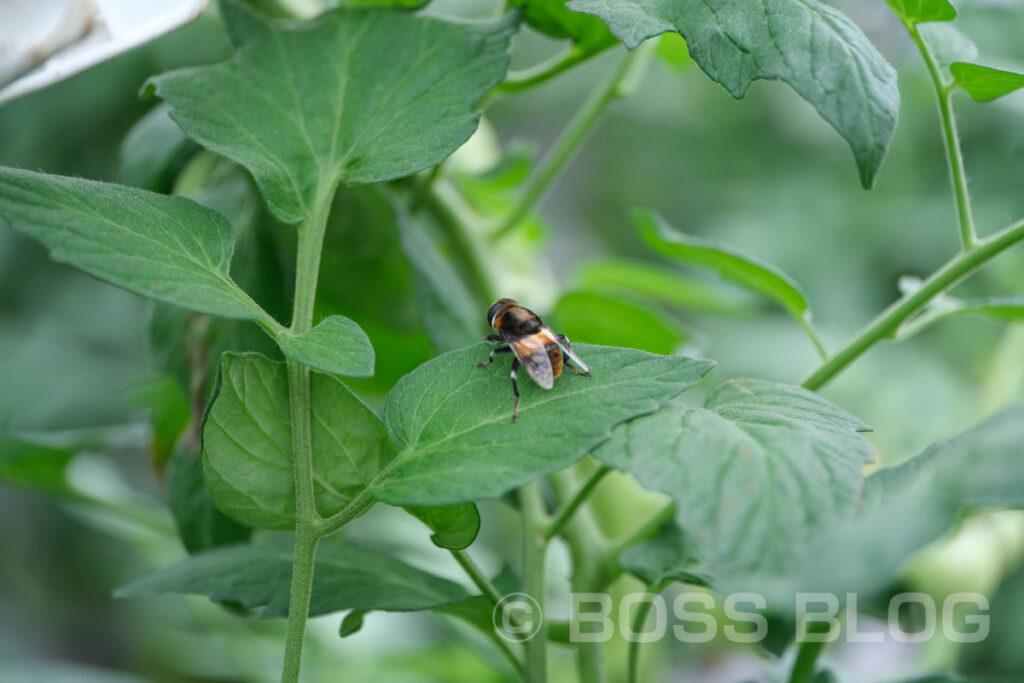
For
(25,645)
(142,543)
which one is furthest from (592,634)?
(25,645)

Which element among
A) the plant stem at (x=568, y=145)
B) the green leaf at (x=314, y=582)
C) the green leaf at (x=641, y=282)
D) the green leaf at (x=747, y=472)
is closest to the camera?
the green leaf at (x=747, y=472)

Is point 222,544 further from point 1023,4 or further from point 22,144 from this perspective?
point 1023,4

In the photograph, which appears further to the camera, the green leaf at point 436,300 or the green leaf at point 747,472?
the green leaf at point 436,300

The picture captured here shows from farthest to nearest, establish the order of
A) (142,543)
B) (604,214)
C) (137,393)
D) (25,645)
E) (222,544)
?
(604,214)
(25,645)
(142,543)
(137,393)
(222,544)

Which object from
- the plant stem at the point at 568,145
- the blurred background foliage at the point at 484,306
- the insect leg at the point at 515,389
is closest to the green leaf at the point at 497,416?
the insect leg at the point at 515,389

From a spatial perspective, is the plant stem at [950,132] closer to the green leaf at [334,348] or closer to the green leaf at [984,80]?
the green leaf at [984,80]

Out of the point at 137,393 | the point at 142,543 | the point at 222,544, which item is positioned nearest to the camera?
the point at 222,544

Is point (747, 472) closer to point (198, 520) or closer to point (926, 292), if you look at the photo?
point (926, 292)
